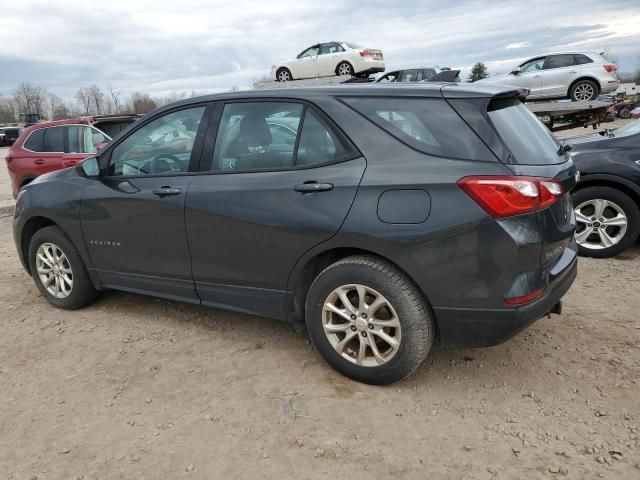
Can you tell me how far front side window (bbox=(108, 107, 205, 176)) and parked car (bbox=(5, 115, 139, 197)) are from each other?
5.26 meters

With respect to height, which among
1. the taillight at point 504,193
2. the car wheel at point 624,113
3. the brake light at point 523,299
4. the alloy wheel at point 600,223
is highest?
the taillight at point 504,193

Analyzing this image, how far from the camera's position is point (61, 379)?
3.34m

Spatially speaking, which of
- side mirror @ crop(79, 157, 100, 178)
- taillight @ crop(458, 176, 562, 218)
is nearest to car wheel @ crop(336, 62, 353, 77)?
side mirror @ crop(79, 157, 100, 178)

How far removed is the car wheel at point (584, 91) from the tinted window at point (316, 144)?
1177cm

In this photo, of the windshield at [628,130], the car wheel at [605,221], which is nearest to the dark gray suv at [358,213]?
the car wheel at [605,221]

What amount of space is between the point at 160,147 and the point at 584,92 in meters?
12.1

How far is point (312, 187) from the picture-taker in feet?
9.78

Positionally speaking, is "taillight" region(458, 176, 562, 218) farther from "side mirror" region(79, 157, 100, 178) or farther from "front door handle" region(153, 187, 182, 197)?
"side mirror" region(79, 157, 100, 178)

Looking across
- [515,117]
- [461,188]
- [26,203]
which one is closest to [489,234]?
[461,188]

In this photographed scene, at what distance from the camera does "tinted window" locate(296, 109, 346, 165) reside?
3.00m

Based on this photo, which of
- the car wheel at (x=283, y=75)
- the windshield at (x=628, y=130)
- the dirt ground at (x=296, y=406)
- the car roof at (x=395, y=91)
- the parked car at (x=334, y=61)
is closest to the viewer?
the dirt ground at (x=296, y=406)

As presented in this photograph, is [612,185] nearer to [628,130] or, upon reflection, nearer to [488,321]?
[628,130]

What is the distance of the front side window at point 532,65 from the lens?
13211 mm

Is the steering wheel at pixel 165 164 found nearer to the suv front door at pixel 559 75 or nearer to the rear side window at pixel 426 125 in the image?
the rear side window at pixel 426 125
